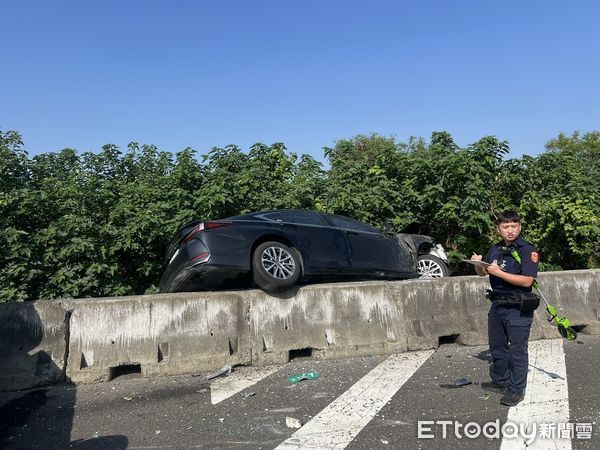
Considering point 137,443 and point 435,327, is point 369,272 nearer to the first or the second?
point 435,327

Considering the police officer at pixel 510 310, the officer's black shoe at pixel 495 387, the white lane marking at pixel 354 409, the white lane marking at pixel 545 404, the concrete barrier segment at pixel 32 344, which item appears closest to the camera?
the white lane marking at pixel 545 404

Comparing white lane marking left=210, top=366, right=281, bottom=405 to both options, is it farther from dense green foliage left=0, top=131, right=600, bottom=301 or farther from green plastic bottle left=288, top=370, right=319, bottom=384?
dense green foliage left=0, top=131, right=600, bottom=301

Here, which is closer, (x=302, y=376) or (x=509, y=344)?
(x=509, y=344)

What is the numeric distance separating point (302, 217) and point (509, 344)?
336 cm

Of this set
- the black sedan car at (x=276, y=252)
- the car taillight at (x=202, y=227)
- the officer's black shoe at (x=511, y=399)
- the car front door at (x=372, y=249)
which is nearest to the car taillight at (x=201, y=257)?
the black sedan car at (x=276, y=252)

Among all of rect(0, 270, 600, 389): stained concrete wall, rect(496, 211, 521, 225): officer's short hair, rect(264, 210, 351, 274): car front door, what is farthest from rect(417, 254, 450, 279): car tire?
rect(496, 211, 521, 225): officer's short hair

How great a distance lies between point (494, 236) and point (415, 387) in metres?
5.62

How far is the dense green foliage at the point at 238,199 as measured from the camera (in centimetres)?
769

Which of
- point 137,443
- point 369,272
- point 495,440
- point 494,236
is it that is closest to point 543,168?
point 494,236

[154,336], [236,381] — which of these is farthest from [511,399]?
[154,336]

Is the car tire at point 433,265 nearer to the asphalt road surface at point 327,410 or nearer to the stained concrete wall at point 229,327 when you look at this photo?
the stained concrete wall at point 229,327

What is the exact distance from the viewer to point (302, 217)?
7.03 metres

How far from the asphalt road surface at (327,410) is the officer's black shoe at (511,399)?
0.04 metres

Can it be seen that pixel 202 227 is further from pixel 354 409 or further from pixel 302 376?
pixel 354 409
